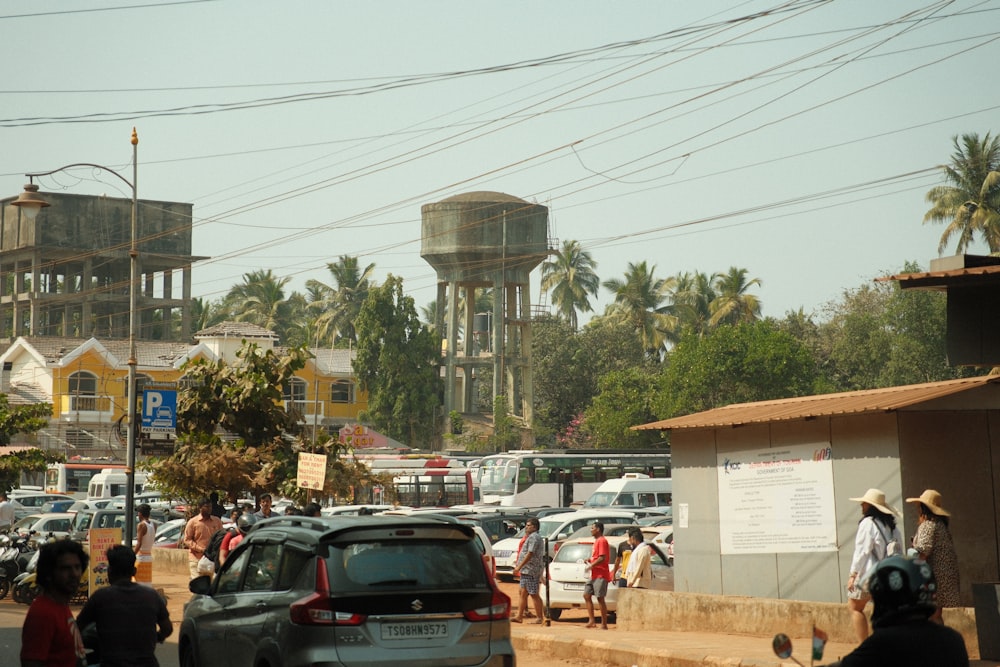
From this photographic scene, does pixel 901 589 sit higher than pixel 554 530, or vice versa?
pixel 901 589

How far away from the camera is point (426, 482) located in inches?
1998

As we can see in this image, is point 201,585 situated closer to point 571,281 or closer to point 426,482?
point 426,482

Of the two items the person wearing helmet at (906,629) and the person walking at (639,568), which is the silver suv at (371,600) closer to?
the person wearing helmet at (906,629)

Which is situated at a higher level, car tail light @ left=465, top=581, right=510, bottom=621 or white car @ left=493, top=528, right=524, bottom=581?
car tail light @ left=465, top=581, right=510, bottom=621

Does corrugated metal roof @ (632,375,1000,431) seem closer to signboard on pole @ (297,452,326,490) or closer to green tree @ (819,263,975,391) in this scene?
signboard on pole @ (297,452,326,490)

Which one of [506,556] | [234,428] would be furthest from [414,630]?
[234,428]

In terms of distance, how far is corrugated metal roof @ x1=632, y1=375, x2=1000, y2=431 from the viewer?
14625 mm

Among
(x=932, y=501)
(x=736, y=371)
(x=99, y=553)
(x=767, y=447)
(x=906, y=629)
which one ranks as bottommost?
(x=99, y=553)

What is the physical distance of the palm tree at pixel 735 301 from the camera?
88812 millimetres

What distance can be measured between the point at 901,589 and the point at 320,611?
4.99 m

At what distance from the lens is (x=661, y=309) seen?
9656 cm

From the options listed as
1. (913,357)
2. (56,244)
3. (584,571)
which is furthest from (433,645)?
(56,244)

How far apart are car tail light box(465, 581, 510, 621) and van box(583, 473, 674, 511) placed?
116 ft

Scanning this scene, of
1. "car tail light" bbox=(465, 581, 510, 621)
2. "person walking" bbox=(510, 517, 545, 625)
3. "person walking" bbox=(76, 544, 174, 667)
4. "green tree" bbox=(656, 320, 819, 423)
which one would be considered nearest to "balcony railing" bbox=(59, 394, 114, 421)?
"green tree" bbox=(656, 320, 819, 423)
